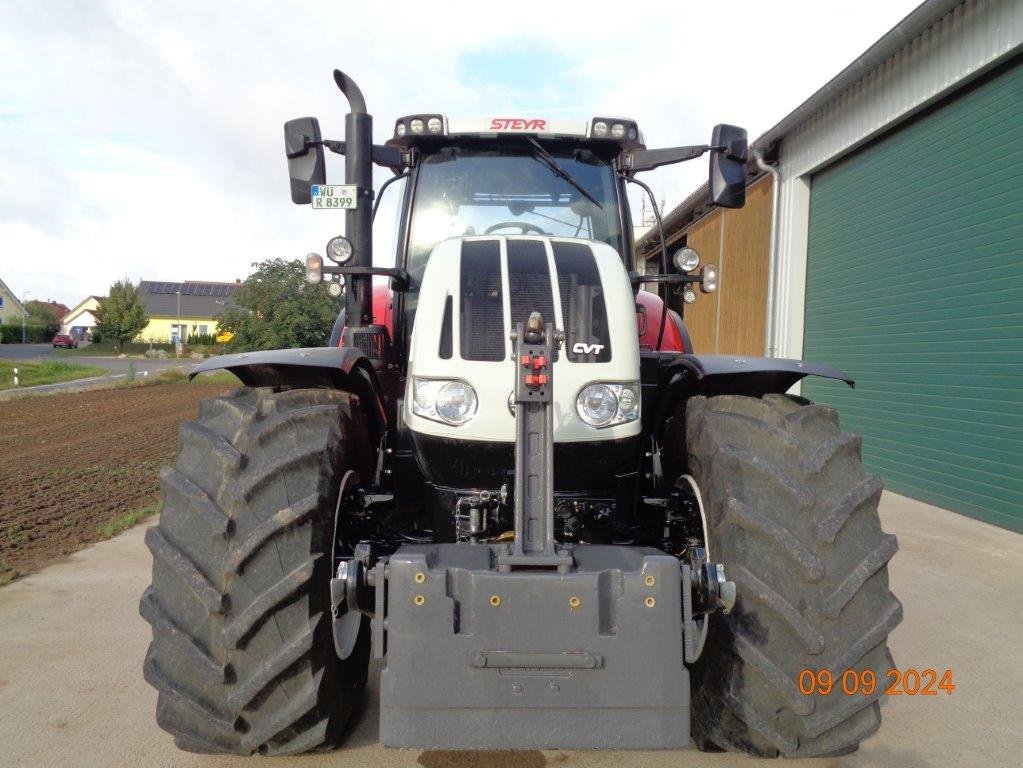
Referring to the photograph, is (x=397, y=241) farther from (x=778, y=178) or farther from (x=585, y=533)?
(x=778, y=178)

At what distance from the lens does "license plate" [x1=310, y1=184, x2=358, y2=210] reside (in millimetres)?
3514

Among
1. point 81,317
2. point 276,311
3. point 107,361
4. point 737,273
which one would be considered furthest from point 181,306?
point 737,273

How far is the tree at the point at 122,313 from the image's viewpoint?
61.8 m

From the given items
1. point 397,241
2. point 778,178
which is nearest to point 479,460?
point 397,241

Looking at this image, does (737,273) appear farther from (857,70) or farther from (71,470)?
(71,470)

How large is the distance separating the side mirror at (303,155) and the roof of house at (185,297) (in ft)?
260

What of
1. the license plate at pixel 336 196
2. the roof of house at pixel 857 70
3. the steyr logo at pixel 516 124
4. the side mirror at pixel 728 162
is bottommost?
the license plate at pixel 336 196

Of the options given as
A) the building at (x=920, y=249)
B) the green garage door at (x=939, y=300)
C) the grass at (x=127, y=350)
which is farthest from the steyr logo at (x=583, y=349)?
the grass at (x=127, y=350)

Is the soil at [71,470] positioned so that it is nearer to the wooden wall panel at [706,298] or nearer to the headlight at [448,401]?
the headlight at [448,401]

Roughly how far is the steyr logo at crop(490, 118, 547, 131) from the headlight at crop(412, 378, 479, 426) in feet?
5.52

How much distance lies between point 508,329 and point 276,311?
22969 mm

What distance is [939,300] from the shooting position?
771 centimetres

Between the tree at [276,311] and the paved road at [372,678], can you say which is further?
the tree at [276,311]

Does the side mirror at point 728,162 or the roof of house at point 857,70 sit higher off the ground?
the roof of house at point 857,70
